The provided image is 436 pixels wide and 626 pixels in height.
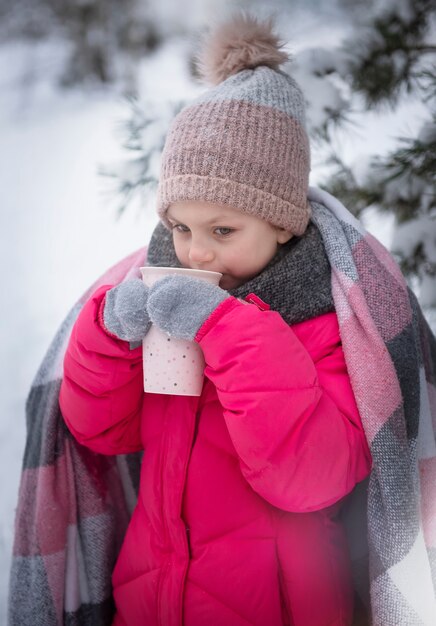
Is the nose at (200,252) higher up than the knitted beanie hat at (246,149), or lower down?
lower down

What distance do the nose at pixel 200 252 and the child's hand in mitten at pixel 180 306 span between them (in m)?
0.12

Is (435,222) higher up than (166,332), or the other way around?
(435,222)

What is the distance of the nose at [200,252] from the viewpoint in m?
1.07

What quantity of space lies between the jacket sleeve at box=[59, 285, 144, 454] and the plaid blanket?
0.47ft

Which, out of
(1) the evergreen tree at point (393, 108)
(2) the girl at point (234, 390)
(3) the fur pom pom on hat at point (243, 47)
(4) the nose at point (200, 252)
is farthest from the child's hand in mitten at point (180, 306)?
(1) the evergreen tree at point (393, 108)

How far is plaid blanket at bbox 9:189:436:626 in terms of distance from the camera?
102 centimetres

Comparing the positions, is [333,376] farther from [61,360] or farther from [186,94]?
[186,94]

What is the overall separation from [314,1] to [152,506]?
1250 millimetres

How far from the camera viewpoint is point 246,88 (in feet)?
3.66

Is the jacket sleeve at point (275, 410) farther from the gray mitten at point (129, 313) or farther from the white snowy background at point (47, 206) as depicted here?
the white snowy background at point (47, 206)

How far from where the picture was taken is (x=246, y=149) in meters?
1.07

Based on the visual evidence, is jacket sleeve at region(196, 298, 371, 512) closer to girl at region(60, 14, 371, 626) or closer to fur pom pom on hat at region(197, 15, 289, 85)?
girl at region(60, 14, 371, 626)

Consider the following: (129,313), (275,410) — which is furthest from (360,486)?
(129,313)

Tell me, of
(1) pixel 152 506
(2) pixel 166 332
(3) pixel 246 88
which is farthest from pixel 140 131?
(1) pixel 152 506
